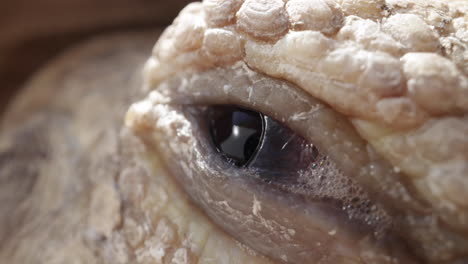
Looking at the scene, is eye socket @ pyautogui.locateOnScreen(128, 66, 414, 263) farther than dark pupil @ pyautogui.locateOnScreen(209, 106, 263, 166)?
No

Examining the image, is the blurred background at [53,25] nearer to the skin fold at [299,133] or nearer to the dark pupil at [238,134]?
the skin fold at [299,133]

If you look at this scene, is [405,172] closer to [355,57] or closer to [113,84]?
[355,57]

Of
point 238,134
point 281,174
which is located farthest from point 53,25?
point 281,174

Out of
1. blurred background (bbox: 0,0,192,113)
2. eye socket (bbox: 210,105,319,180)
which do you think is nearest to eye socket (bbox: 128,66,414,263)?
eye socket (bbox: 210,105,319,180)

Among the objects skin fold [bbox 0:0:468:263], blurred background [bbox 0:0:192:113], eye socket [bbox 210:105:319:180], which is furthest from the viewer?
blurred background [bbox 0:0:192:113]

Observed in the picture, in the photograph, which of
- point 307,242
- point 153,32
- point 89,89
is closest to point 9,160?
point 89,89

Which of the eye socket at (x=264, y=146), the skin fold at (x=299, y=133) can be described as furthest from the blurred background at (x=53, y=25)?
the eye socket at (x=264, y=146)

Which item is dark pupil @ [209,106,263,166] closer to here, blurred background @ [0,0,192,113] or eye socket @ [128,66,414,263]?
eye socket @ [128,66,414,263]
